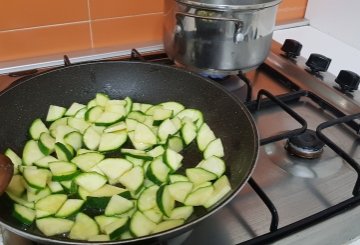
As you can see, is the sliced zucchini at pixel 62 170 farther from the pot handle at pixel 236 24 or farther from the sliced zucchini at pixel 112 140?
the pot handle at pixel 236 24

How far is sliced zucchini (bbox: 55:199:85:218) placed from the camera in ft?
1.81

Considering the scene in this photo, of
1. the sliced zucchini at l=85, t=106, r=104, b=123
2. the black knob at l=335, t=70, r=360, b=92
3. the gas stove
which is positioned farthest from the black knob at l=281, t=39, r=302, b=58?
the sliced zucchini at l=85, t=106, r=104, b=123

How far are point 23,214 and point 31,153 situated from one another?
0.14 metres

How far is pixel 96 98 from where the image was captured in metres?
0.75

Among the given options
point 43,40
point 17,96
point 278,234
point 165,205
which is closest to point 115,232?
point 165,205

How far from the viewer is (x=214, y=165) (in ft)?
2.06

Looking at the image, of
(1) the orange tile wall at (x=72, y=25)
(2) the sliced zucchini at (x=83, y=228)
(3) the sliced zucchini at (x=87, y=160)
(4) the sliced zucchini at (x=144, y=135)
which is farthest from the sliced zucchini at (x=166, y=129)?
(1) the orange tile wall at (x=72, y=25)

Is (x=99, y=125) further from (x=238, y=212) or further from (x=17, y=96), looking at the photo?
(x=238, y=212)

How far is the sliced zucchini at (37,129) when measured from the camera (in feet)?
→ 2.24

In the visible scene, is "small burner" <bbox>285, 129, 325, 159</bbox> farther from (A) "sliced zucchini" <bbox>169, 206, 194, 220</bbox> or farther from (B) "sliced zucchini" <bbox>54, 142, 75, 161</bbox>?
(B) "sliced zucchini" <bbox>54, 142, 75, 161</bbox>

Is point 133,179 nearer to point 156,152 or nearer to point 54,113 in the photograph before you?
point 156,152

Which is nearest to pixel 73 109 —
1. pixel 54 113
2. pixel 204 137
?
pixel 54 113

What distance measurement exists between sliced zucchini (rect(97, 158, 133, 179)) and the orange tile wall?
371mm

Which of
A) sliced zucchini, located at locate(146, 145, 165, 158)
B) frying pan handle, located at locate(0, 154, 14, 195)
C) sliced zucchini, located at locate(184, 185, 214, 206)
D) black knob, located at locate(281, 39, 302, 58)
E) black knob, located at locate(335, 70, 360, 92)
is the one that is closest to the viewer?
frying pan handle, located at locate(0, 154, 14, 195)
